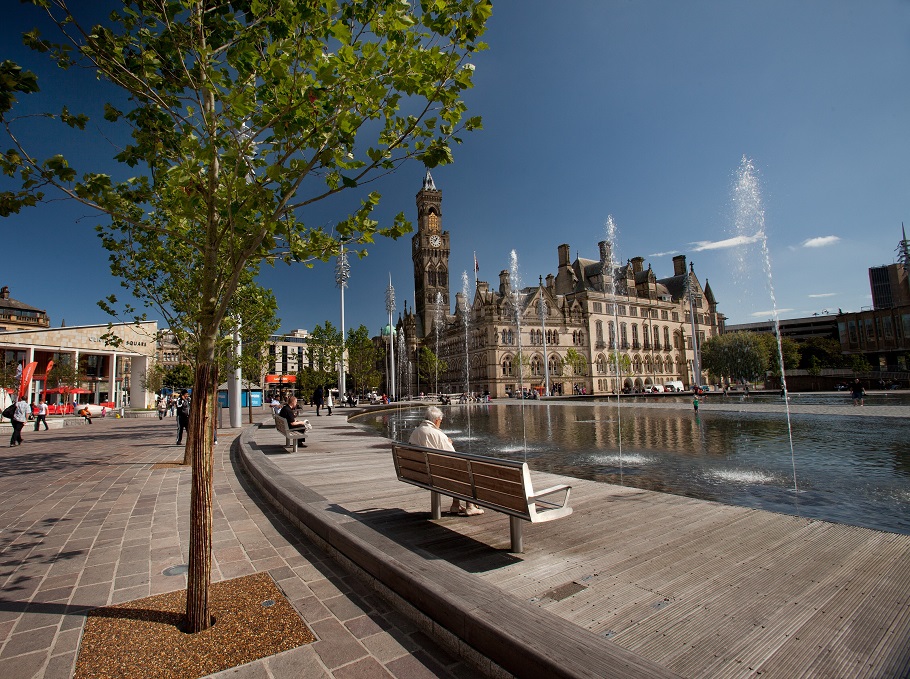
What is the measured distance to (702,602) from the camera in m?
3.50

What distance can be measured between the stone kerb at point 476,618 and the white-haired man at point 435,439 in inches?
55.9

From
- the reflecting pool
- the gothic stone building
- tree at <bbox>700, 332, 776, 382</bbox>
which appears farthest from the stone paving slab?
tree at <bbox>700, 332, 776, 382</bbox>

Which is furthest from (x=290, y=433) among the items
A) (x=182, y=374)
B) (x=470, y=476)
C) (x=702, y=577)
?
(x=182, y=374)

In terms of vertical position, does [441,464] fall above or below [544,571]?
above

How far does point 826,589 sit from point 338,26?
18.8ft

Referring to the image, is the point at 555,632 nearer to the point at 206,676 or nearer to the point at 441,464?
the point at 206,676

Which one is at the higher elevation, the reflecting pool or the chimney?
the chimney

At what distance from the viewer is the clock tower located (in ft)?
306

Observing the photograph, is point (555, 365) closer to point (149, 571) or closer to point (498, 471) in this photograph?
point (498, 471)

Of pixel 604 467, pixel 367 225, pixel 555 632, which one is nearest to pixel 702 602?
pixel 555 632

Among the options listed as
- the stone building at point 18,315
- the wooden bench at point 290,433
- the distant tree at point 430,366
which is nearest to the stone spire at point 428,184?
the distant tree at point 430,366

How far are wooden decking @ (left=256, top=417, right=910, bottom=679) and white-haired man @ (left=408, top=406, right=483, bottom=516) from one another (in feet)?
0.86

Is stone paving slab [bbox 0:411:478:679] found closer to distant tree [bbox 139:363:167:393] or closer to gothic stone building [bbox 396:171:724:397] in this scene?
distant tree [bbox 139:363:167:393]

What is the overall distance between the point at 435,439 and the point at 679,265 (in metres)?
97.7
